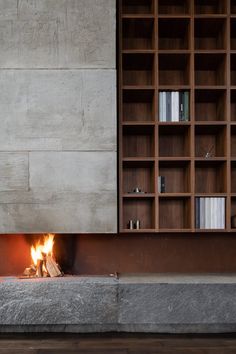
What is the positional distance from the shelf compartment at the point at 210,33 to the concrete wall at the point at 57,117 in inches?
31.1

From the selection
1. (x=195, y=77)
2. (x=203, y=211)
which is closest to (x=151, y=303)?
(x=203, y=211)

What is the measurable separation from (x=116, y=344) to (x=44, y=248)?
99cm

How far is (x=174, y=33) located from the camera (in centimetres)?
343

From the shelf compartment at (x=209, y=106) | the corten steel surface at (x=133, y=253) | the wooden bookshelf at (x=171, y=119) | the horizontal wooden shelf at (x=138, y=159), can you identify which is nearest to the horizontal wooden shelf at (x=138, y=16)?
the wooden bookshelf at (x=171, y=119)

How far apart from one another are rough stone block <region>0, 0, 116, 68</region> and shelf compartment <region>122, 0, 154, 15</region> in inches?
14.9

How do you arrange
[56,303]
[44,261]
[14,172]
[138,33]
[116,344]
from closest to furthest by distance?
1. [116,344]
2. [56,303]
3. [14,172]
4. [44,261]
5. [138,33]

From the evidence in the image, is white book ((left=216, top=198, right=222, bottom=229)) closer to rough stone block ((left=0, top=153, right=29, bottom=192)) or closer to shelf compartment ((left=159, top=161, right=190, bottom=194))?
shelf compartment ((left=159, top=161, right=190, bottom=194))

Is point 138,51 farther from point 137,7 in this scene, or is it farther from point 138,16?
point 137,7

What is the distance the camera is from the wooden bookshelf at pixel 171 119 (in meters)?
3.22

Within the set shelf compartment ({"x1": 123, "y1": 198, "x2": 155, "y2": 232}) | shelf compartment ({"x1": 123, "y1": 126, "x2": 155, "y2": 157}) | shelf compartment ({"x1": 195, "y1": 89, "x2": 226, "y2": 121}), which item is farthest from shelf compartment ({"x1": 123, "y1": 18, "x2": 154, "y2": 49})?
shelf compartment ({"x1": 123, "y1": 198, "x2": 155, "y2": 232})

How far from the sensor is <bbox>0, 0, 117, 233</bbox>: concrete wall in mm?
3066

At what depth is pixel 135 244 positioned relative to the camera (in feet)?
11.4

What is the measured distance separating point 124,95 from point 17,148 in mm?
1002

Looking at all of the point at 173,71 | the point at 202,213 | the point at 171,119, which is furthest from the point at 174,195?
the point at 173,71
